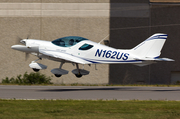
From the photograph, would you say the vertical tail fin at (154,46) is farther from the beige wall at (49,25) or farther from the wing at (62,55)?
the beige wall at (49,25)

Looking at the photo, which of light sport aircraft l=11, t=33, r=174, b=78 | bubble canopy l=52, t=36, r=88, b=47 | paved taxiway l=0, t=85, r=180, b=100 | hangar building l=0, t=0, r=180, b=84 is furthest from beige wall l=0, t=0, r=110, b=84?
paved taxiway l=0, t=85, r=180, b=100

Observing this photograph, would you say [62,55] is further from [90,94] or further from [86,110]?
[86,110]

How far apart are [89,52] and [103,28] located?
36.6 feet

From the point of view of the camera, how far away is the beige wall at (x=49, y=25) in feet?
107

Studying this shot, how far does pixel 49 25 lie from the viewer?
32906 millimetres

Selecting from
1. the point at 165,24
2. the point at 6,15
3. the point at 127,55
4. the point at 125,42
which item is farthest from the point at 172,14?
the point at 6,15

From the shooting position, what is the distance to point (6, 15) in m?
33.2

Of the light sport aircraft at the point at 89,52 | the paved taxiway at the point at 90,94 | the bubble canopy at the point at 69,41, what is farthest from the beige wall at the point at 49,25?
the paved taxiway at the point at 90,94

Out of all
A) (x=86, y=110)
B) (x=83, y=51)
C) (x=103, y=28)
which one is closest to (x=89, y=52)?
(x=83, y=51)

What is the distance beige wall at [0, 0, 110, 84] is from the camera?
32.6m

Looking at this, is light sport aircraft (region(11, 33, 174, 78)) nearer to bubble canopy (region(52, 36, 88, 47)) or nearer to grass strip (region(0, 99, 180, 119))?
bubble canopy (region(52, 36, 88, 47))

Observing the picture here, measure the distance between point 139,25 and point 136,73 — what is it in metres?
5.08

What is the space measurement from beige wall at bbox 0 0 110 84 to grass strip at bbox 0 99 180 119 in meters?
18.9

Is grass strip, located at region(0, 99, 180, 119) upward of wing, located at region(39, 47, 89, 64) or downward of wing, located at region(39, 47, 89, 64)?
downward
